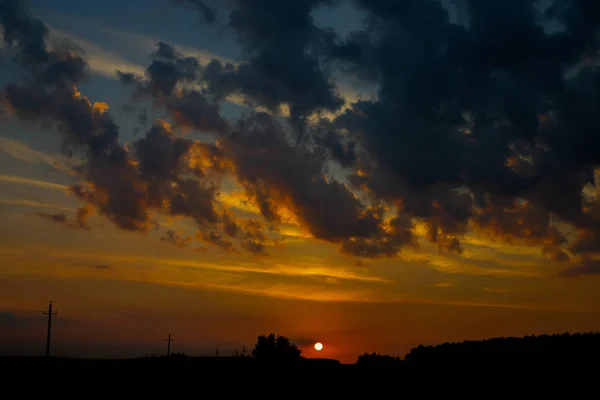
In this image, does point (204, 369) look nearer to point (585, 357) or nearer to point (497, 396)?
point (497, 396)

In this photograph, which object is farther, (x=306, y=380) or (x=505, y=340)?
(x=505, y=340)

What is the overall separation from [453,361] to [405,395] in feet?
28.0

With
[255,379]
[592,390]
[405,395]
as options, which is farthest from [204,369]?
[592,390]

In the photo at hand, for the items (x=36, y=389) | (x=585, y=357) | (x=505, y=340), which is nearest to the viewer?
(x=36, y=389)

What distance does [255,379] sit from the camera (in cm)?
3381

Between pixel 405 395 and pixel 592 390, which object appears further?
pixel 405 395

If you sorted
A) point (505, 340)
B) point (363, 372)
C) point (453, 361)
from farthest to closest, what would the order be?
1. point (505, 340)
2. point (453, 361)
3. point (363, 372)

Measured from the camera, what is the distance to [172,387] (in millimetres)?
32125

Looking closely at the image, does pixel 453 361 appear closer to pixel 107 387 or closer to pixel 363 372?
pixel 363 372

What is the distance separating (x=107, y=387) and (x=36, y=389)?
119 inches

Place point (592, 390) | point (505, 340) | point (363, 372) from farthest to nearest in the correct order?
point (505, 340) < point (363, 372) < point (592, 390)

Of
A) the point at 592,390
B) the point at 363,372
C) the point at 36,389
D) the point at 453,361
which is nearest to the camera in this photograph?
the point at 592,390

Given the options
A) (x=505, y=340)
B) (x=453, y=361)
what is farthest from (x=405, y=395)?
(x=505, y=340)

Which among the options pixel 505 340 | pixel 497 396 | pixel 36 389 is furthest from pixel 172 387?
pixel 505 340
